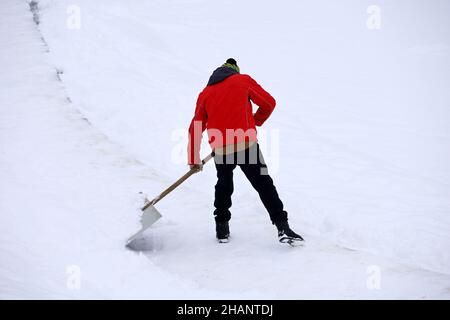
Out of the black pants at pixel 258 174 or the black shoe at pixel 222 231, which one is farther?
the black shoe at pixel 222 231

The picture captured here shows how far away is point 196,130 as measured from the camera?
A: 3.97 meters

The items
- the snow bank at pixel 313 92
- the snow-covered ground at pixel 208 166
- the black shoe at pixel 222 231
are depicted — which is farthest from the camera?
the snow bank at pixel 313 92

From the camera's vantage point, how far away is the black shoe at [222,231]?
13.6 ft

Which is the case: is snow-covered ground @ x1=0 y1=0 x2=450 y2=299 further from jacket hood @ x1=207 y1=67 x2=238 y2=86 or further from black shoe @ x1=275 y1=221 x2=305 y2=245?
jacket hood @ x1=207 y1=67 x2=238 y2=86

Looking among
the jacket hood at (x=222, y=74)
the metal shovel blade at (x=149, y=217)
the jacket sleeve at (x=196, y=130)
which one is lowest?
the metal shovel blade at (x=149, y=217)

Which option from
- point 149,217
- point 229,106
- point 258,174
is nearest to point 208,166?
point 149,217

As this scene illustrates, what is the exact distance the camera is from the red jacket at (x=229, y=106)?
12.3 feet

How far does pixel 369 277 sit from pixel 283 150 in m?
3.45

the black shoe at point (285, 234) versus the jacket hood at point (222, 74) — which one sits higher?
the jacket hood at point (222, 74)

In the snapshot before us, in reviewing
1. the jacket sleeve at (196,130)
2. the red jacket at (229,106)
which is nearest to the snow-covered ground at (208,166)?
the jacket sleeve at (196,130)

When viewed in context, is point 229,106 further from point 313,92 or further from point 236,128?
point 313,92

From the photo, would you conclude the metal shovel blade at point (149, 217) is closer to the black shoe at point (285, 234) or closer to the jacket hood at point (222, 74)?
the black shoe at point (285, 234)

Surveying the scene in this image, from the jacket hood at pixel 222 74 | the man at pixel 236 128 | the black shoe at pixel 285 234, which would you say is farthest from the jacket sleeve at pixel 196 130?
the black shoe at pixel 285 234

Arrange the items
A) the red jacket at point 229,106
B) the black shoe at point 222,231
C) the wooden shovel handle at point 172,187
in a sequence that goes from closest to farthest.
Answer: the red jacket at point 229,106
the wooden shovel handle at point 172,187
the black shoe at point 222,231
